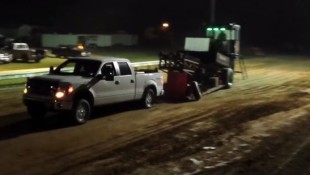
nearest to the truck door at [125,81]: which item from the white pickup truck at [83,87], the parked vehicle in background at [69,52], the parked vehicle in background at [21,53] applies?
the white pickup truck at [83,87]

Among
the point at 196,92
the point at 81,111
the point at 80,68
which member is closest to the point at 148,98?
the point at 80,68

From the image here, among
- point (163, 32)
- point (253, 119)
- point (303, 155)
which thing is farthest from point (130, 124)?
point (163, 32)

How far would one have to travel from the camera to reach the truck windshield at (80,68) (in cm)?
1460

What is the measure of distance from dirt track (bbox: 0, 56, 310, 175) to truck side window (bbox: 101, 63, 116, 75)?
124 centimetres

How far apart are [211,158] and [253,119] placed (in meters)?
5.30

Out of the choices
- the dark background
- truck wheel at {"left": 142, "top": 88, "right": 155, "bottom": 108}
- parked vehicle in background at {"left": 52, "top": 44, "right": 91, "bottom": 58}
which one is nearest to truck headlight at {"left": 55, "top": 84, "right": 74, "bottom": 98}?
truck wheel at {"left": 142, "top": 88, "right": 155, "bottom": 108}

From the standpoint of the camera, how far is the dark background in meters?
86.9

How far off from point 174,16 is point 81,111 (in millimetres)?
77605

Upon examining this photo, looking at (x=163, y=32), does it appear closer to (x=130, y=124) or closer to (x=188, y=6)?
(x=188, y=6)

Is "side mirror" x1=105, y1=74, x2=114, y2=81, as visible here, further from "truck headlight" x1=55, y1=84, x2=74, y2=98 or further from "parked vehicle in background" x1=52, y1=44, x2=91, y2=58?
"parked vehicle in background" x1=52, y1=44, x2=91, y2=58

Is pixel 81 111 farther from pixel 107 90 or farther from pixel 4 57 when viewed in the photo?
pixel 4 57

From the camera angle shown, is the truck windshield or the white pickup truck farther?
the truck windshield

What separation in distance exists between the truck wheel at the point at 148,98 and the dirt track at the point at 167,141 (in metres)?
0.27

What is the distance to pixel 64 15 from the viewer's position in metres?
87.5
